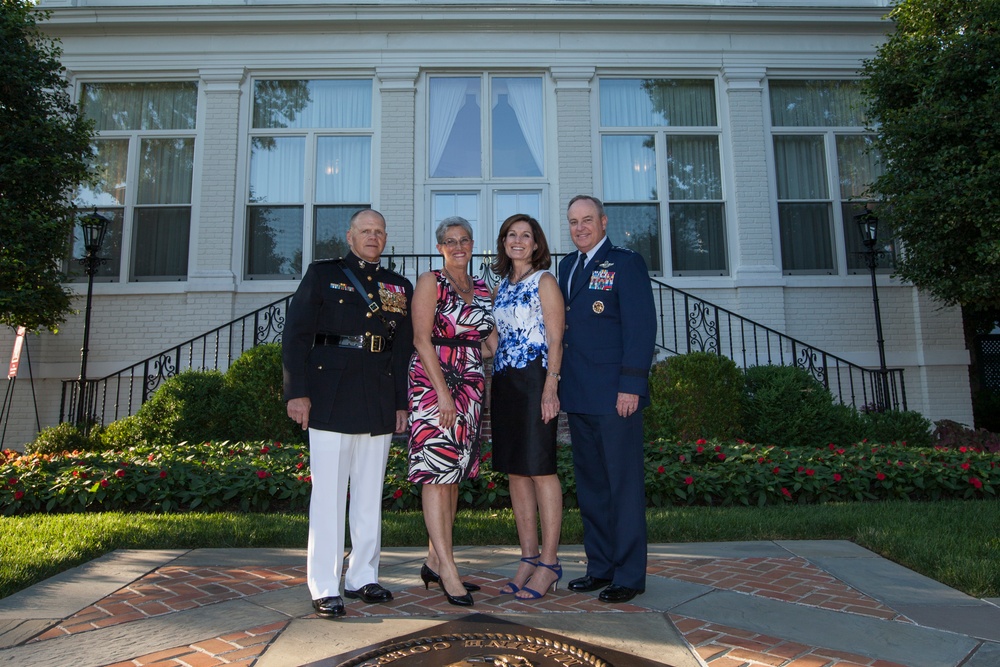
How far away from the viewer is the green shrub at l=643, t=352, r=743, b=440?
7.52 metres

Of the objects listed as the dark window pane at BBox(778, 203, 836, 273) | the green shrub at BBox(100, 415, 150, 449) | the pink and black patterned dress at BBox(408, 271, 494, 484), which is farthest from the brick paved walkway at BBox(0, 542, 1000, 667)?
the dark window pane at BBox(778, 203, 836, 273)

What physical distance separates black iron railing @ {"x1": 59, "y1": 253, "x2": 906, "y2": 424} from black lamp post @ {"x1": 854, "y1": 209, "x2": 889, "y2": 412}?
0.05 m

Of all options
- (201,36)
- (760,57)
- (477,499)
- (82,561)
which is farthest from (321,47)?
(82,561)

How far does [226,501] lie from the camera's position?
19.0ft

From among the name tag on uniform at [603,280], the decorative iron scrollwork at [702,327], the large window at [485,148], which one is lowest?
the name tag on uniform at [603,280]

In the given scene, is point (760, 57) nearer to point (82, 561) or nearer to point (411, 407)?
point (411, 407)

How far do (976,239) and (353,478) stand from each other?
8320mm

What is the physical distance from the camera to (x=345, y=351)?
329cm

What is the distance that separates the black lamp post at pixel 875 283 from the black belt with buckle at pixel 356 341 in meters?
8.28

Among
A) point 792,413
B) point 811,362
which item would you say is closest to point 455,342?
point 792,413

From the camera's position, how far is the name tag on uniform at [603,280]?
11.5 ft

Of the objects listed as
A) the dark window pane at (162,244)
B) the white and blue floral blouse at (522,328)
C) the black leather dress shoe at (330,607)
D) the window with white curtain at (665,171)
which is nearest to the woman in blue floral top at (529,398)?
the white and blue floral blouse at (522,328)

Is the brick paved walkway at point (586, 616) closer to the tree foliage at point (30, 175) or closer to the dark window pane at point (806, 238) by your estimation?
the tree foliage at point (30, 175)

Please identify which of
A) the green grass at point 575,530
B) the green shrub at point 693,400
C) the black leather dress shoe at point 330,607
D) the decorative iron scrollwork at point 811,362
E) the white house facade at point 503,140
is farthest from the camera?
the white house facade at point 503,140
